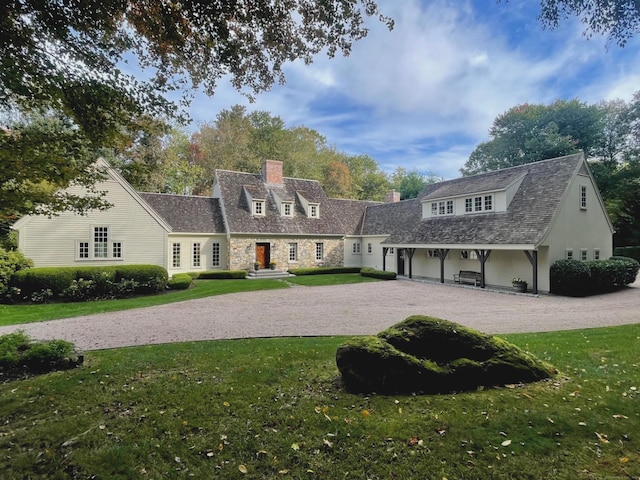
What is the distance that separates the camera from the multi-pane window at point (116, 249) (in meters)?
17.6

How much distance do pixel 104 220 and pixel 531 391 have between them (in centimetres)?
1939

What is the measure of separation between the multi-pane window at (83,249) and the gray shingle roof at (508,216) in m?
18.0

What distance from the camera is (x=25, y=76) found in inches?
169

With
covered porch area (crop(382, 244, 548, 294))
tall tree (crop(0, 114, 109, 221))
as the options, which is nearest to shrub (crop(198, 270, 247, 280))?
covered porch area (crop(382, 244, 548, 294))

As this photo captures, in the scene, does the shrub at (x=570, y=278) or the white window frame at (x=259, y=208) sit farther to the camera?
the white window frame at (x=259, y=208)

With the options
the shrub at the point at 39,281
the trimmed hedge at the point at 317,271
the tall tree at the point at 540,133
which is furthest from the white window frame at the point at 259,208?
the tall tree at the point at 540,133

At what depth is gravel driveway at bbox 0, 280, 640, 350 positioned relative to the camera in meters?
8.88

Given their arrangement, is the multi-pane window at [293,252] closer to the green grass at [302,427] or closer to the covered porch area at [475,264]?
the covered porch area at [475,264]

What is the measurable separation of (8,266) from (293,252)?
15623 millimetres

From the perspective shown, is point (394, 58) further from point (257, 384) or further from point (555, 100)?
point (555, 100)

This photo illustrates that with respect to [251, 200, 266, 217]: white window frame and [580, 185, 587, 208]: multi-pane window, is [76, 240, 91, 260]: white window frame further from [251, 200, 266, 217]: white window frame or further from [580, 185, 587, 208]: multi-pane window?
[580, 185, 587, 208]: multi-pane window

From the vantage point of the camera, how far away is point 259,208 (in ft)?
81.1

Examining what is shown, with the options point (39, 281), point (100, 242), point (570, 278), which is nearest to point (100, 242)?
point (100, 242)

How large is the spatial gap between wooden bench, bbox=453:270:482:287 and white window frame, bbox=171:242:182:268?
17368mm
